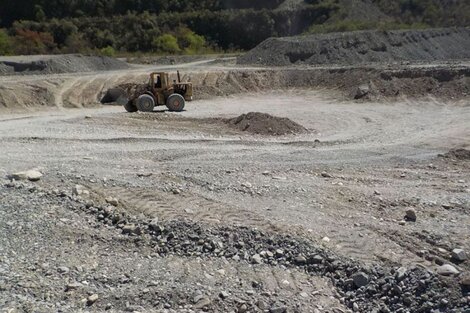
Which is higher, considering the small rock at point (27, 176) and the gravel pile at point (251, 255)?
the small rock at point (27, 176)

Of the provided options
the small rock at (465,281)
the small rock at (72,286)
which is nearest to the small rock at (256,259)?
the small rock at (72,286)

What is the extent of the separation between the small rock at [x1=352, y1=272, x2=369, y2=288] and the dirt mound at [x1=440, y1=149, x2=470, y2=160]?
7625 millimetres

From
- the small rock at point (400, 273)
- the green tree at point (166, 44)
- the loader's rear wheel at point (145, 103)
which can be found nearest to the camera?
the small rock at point (400, 273)

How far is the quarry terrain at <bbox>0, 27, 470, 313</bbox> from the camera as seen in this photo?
6871 millimetres

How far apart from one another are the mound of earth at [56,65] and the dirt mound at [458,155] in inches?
951

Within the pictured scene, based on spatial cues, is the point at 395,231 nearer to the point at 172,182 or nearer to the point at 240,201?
the point at 240,201

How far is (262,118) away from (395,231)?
9718 mm

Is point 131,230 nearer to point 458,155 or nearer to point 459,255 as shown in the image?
point 459,255

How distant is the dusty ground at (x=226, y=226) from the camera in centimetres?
683

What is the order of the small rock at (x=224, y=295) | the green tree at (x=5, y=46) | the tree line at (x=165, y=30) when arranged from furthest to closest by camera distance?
1. the tree line at (x=165, y=30)
2. the green tree at (x=5, y=46)
3. the small rock at (x=224, y=295)

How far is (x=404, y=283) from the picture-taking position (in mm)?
7090

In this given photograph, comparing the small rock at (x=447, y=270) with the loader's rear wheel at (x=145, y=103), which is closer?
the small rock at (x=447, y=270)

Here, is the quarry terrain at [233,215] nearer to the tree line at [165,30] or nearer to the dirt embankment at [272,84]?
the dirt embankment at [272,84]

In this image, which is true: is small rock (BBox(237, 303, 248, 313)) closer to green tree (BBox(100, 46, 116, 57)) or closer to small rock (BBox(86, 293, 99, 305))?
small rock (BBox(86, 293, 99, 305))
